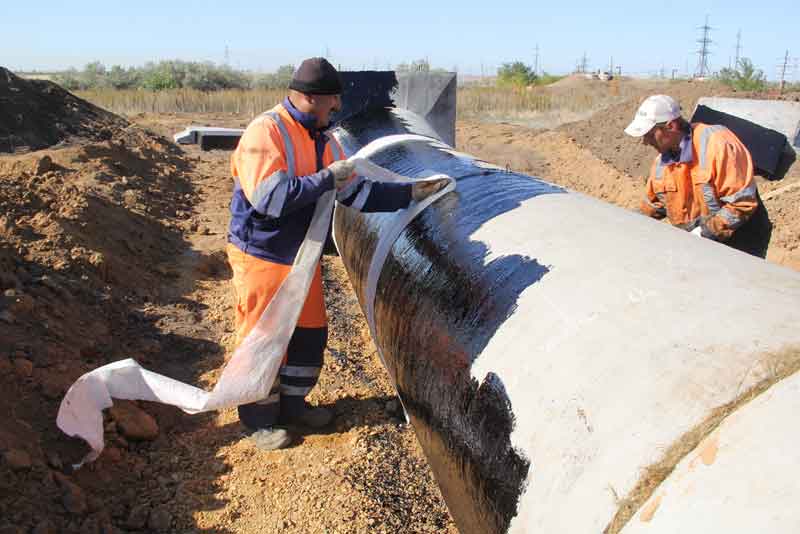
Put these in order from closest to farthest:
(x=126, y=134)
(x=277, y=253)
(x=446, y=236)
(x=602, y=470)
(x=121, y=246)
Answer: (x=602, y=470) < (x=446, y=236) < (x=277, y=253) < (x=121, y=246) < (x=126, y=134)

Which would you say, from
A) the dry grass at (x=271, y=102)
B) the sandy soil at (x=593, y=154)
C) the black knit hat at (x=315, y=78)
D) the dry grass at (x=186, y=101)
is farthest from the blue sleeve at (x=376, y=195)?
the dry grass at (x=186, y=101)

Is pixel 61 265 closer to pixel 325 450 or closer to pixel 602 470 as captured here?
pixel 325 450

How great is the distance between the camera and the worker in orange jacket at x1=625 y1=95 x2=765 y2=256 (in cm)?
374

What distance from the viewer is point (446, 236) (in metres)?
2.90

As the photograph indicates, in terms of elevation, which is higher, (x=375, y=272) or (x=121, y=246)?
(x=375, y=272)

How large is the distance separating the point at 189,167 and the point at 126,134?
2276 millimetres

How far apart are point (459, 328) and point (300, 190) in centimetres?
109

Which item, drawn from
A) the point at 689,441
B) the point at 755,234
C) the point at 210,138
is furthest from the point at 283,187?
the point at 210,138

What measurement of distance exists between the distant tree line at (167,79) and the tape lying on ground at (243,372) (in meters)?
28.4

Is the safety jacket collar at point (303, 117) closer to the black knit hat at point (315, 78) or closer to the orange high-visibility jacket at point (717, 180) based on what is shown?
the black knit hat at point (315, 78)

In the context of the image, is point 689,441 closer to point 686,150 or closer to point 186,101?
point 686,150

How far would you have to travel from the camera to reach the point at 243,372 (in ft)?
10.7

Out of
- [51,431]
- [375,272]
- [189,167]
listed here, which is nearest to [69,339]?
[51,431]

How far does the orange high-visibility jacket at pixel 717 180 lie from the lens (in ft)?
12.2
